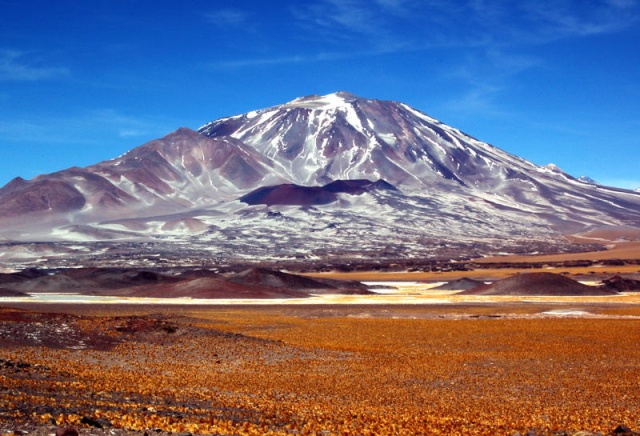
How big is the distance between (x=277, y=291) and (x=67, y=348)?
5279cm

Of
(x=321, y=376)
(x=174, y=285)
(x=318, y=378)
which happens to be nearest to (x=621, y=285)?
(x=174, y=285)

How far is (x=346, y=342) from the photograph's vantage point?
32.8 metres

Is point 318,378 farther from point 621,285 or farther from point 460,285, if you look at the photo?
point 621,285

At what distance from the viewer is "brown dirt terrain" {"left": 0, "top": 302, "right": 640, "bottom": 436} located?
14.1 meters

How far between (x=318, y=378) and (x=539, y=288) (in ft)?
189

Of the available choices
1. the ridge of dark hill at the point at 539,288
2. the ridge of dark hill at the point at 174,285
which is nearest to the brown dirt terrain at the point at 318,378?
the ridge of dark hill at the point at 539,288

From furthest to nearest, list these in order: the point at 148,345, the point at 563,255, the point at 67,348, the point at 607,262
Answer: the point at 563,255 → the point at 607,262 → the point at 148,345 → the point at 67,348

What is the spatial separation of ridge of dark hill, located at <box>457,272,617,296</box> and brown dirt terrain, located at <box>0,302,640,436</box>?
33873 millimetres

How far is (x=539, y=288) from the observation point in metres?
75.6

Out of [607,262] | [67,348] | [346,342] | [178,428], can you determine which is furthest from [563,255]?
[178,428]

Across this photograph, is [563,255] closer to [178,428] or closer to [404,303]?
Result: [404,303]

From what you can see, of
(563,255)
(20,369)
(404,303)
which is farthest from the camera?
(563,255)

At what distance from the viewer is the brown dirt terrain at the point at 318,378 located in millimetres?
14070

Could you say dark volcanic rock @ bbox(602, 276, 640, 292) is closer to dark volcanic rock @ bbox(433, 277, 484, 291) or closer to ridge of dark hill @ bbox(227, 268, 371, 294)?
dark volcanic rock @ bbox(433, 277, 484, 291)
